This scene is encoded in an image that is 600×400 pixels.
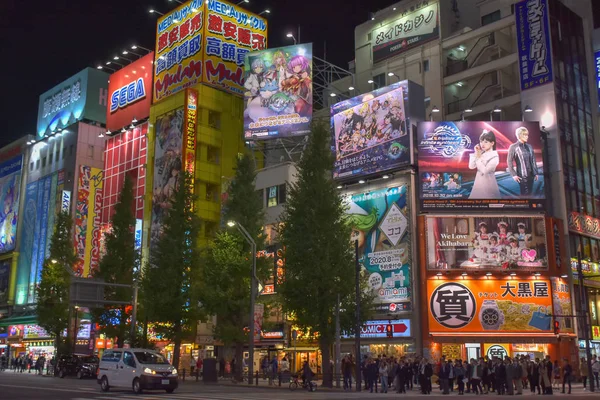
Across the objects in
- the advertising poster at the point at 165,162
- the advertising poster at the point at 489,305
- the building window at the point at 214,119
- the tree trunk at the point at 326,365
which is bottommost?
the tree trunk at the point at 326,365

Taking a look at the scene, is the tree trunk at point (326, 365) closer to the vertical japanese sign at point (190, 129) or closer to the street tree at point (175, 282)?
the street tree at point (175, 282)

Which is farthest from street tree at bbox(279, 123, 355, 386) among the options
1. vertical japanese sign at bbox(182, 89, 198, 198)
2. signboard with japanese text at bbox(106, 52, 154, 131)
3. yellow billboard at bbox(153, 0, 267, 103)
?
signboard with japanese text at bbox(106, 52, 154, 131)

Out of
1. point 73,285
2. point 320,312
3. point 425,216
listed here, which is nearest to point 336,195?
point 320,312

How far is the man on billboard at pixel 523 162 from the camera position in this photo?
38.8 m

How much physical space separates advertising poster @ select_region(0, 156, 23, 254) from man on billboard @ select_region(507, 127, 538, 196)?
60871mm

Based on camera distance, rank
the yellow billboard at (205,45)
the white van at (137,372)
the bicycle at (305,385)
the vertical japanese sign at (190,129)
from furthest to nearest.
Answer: the yellow billboard at (205,45) < the vertical japanese sign at (190,129) < the bicycle at (305,385) < the white van at (137,372)

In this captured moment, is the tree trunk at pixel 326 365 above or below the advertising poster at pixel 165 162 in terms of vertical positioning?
below

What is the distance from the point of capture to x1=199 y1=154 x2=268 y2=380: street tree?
35.1 metres

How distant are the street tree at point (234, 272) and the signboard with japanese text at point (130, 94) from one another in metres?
30.8

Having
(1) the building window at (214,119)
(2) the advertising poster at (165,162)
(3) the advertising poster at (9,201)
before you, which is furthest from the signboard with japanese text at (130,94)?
(3) the advertising poster at (9,201)

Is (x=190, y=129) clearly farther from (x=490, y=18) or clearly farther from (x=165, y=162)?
A: (x=490, y=18)

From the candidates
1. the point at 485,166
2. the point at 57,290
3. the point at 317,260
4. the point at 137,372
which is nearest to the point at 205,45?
the point at 57,290

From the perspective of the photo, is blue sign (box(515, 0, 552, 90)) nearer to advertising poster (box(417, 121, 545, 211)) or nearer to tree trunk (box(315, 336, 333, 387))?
advertising poster (box(417, 121, 545, 211))

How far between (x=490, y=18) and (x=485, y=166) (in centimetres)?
1990
